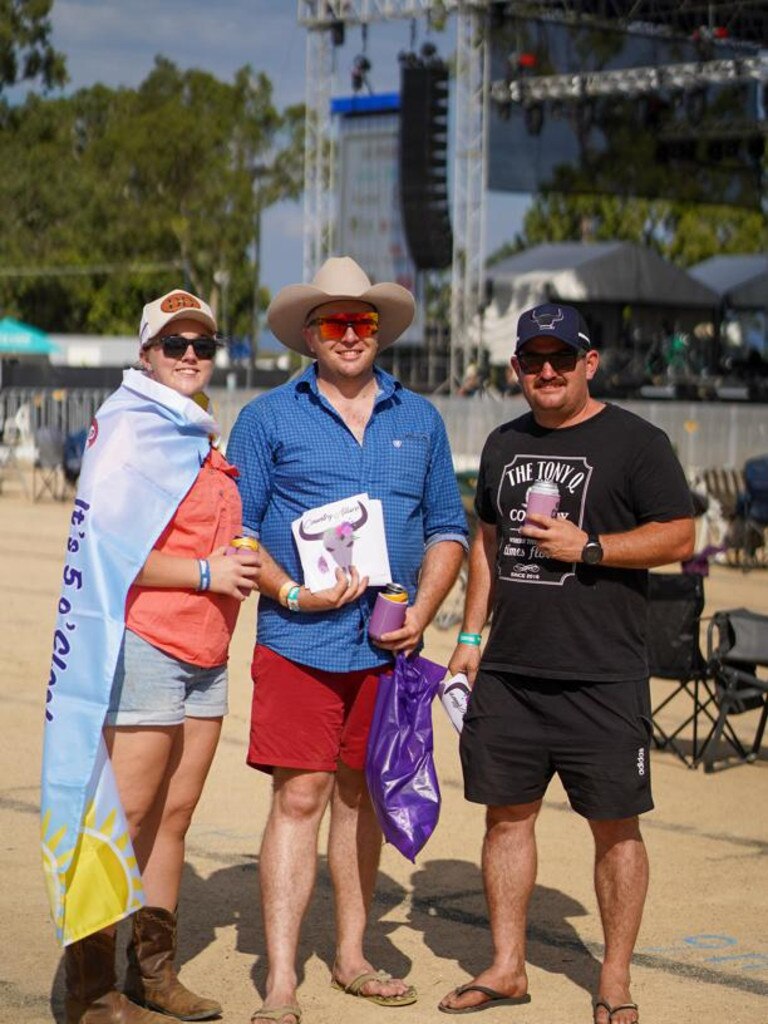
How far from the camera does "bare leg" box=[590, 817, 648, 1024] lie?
4844 millimetres

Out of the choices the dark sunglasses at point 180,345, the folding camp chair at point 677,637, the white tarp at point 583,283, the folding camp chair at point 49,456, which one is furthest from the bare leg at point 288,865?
the white tarp at point 583,283

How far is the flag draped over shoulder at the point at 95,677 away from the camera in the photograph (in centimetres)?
444

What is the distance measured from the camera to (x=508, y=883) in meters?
5.01

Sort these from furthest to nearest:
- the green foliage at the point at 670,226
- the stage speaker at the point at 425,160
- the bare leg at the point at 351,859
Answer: the green foliage at the point at 670,226
the stage speaker at the point at 425,160
the bare leg at the point at 351,859

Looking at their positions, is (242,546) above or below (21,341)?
above

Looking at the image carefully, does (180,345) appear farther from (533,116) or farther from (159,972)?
(533,116)

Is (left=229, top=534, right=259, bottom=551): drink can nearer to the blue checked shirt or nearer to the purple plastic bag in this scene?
the blue checked shirt

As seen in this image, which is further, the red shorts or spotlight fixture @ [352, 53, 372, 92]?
spotlight fixture @ [352, 53, 372, 92]

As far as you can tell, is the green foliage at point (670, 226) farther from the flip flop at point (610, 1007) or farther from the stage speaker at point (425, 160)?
the flip flop at point (610, 1007)

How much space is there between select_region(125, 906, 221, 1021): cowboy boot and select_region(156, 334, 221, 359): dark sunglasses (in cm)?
135

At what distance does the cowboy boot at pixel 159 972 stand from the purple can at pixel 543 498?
1.34 metres

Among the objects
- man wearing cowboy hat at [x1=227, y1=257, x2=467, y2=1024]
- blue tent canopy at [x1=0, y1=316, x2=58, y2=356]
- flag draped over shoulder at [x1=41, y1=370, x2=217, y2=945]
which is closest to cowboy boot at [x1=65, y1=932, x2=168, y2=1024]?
flag draped over shoulder at [x1=41, y1=370, x2=217, y2=945]

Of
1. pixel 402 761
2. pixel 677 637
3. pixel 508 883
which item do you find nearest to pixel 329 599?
pixel 402 761

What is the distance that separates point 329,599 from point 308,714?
31 centimetres
